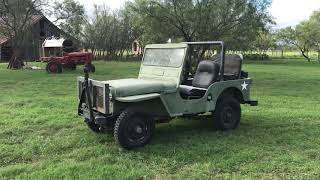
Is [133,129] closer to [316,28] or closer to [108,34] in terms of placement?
[108,34]

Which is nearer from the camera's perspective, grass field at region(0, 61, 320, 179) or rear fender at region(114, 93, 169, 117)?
grass field at region(0, 61, 320, 179)

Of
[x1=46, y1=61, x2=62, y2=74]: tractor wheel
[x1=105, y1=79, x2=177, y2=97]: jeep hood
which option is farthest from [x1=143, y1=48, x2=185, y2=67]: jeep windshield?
[x1=46, y1=61, x2=62, y2=74]: tractor wheel

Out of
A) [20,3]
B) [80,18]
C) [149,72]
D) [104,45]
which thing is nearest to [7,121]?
[149,72]

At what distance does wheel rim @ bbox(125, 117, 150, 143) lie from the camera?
6.64 m

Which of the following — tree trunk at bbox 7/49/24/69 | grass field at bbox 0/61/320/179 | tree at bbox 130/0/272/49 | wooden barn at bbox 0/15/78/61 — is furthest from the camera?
wooden barn at bbox 0/15/78/61

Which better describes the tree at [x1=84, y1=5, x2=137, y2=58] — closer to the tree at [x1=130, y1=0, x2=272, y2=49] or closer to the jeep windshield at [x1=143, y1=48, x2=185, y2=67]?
the tree at [x1=130, y1=0, x2=272, y2=49]

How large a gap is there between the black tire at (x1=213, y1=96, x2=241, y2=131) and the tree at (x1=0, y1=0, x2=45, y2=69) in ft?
78.2

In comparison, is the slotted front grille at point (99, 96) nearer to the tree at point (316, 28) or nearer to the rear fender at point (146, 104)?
the rear fender at point (146, 104)

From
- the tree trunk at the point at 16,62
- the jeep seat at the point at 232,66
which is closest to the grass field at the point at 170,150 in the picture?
the jeep seat at the point at 232,66

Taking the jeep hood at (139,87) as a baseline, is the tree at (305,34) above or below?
above

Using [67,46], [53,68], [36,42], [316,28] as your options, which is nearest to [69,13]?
[67,46]

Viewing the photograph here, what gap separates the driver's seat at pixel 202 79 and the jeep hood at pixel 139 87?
44 cm

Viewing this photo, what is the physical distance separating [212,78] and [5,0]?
81.8ft

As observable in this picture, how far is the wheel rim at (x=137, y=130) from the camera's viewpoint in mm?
6641
